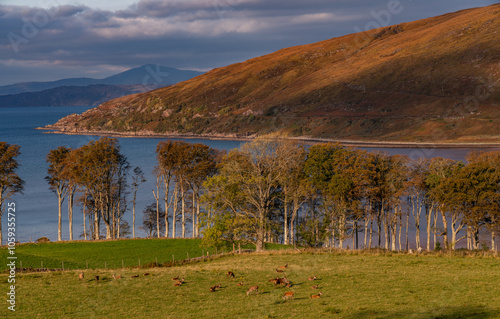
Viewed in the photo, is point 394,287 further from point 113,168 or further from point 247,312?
point 113,168

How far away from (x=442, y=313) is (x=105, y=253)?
177ft

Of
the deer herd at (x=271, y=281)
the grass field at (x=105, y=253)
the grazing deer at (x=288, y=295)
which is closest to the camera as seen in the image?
the grazing deer at (x=288, y=295)

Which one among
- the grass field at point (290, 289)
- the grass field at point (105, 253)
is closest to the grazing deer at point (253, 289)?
the grass field at point (290, 289)

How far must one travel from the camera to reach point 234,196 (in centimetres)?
6456

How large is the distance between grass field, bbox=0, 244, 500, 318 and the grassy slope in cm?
5

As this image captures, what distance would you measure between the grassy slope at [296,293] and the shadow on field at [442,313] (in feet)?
0.16

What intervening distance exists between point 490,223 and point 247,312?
51.9 metres

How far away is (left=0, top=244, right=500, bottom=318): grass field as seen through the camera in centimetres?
2595

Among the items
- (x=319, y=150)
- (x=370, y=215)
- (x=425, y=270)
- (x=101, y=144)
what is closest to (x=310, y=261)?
(x=425, y=270)

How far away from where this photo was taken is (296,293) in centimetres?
3056

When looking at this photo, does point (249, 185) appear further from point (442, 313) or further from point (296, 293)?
point (442, 313)

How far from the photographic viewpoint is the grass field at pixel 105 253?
6035 centimetres

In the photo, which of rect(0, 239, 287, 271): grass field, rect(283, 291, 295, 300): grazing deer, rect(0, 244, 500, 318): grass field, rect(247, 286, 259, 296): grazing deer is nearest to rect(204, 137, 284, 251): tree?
rect(0, 239, 287, 271): grass field

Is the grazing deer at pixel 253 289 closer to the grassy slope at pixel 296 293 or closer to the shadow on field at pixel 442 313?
the grassy slope at pixel 296 293
